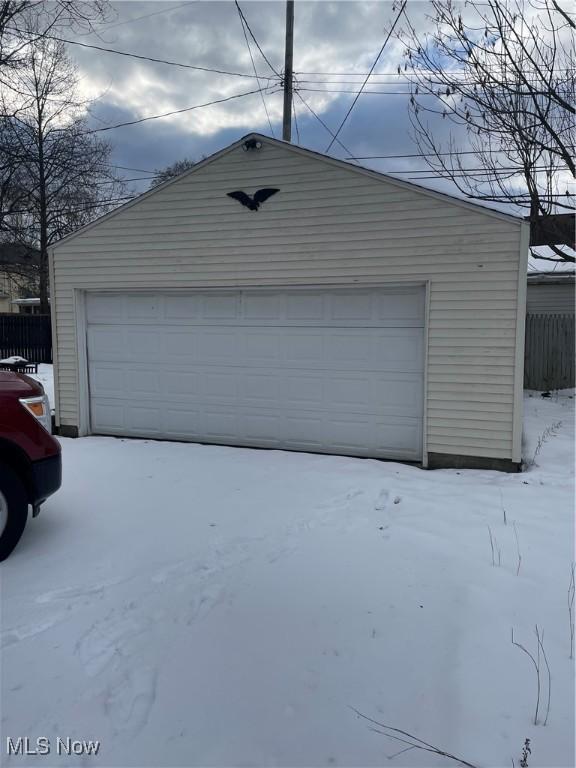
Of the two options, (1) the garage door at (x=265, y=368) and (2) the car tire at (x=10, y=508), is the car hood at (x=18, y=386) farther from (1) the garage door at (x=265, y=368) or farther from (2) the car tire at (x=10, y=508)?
(1) the garage door at (x=265, y=368)

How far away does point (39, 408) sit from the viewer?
385 centimetres

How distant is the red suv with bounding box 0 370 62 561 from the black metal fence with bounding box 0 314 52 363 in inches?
525

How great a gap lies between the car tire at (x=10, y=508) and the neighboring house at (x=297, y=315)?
3.77m

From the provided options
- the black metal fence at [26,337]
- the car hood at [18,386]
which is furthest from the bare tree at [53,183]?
the car hood at [18,386]

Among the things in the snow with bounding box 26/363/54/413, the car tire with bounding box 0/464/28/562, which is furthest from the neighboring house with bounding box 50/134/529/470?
the snow with bounding box 26/363/54/413

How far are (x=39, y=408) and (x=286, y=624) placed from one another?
7.57 ft

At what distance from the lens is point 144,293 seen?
7480 millimetres

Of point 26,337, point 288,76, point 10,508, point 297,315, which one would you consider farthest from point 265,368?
point 26,337

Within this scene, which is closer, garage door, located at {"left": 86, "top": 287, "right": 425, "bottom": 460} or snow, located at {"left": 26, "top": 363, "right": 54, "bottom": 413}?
garage door, located at {"left": 86, "top": 287, "right": 425, "bottom": 460}

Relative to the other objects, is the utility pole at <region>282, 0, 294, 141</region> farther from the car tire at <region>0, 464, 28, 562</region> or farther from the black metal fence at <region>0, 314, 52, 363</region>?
the car tire at <region>0, 464, 28, 562</region>

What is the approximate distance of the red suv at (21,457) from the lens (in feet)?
11.8

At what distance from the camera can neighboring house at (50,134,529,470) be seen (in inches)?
239

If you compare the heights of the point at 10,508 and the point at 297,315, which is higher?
the point at 297,315

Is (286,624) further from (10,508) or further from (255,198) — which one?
(255,198)
